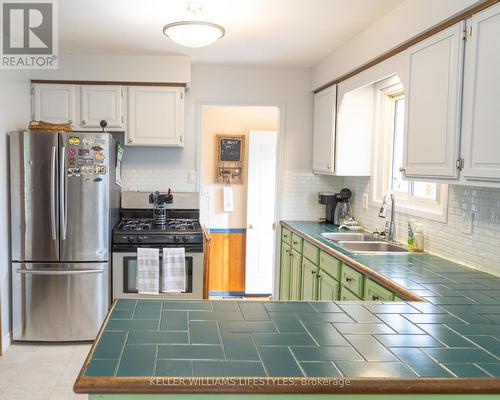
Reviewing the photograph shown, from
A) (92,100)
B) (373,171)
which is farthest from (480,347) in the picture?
(92,100)

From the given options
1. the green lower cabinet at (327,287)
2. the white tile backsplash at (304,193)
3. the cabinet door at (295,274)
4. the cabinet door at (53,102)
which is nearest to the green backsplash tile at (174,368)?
the green lower cabinet at (327,287)

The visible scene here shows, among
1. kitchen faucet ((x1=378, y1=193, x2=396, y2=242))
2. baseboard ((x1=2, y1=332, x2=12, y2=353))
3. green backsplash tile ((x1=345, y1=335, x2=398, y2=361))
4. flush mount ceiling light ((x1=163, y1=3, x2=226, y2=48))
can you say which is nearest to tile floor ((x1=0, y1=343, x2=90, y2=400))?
baseboard ((x1=2, y1=332, x2=12, y2=353))

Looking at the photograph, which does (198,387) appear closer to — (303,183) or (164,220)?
(164,220)

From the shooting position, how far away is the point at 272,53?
4129 mm

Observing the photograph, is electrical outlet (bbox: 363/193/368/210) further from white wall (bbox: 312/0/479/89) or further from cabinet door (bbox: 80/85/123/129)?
cabinet door (bbox: 80/85/123/129)

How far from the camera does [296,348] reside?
51.4 inches

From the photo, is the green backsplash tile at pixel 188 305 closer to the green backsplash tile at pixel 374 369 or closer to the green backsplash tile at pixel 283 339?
the green backsplash tile at pixel 283 339

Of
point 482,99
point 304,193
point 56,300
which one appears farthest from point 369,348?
point 304,193

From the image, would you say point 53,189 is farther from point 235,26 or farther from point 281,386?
point 281,386

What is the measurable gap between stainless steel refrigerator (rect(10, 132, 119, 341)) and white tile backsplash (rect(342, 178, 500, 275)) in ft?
7.96

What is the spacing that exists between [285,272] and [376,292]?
7.23 ft

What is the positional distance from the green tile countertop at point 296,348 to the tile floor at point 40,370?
5.76 ft

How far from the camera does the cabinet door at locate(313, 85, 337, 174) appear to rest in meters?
4.14

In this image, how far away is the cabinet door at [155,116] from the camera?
4.25 m
